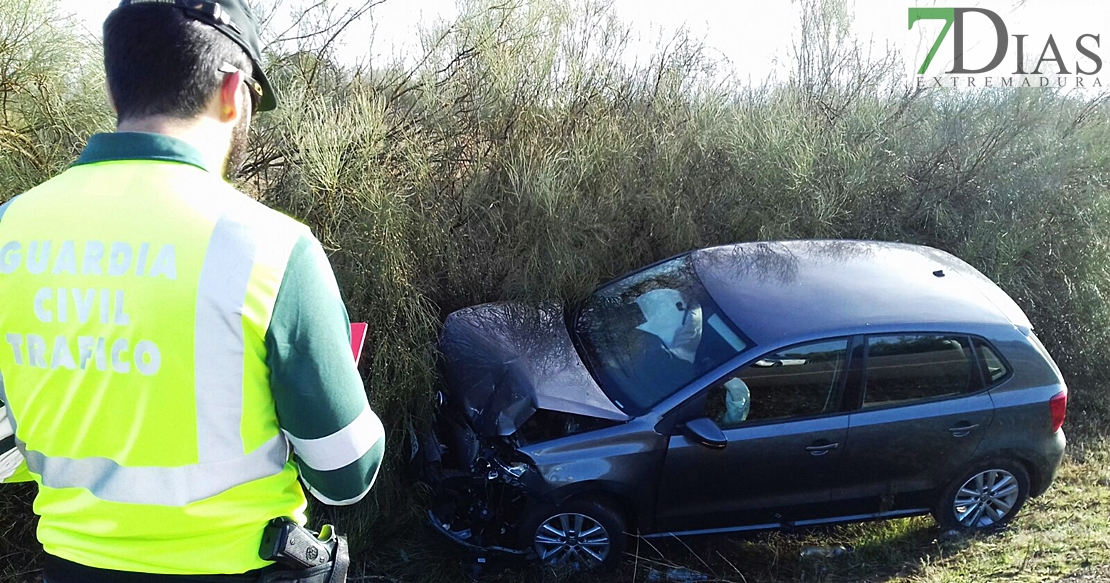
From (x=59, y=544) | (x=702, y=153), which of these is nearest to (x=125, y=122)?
(x=59, y=544)

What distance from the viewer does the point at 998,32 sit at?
23.1 ft

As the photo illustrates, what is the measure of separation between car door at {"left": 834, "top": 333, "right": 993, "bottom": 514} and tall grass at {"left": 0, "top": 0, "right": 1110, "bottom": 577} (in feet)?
6.19

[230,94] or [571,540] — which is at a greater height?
[230,94]

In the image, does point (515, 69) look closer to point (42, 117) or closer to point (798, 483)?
point (42, 117)

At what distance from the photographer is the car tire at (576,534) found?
149 inches

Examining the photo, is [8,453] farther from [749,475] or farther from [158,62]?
[749,475]

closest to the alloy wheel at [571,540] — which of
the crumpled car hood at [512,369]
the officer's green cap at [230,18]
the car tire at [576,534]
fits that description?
the car tire at [576,534]

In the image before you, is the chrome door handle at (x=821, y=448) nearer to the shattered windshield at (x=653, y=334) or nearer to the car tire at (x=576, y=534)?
the shattered windshield at (x=653, y=334)

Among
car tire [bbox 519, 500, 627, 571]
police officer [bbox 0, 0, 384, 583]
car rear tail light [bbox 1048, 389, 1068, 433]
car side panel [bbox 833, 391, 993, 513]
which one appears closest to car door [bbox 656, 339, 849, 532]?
car side panel [bbox 833, 391, 993, 513]

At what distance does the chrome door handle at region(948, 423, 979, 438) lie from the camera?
4.16m

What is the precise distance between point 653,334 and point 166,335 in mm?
3214

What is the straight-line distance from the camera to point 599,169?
521 centimetres

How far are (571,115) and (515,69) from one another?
494 mm

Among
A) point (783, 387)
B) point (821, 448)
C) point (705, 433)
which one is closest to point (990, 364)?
point (821, 448)
